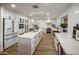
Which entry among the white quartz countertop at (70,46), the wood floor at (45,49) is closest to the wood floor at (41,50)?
the wood floor at (45,49)

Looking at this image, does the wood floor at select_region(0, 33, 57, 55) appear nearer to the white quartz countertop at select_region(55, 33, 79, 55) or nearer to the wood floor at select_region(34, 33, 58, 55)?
the wood floor at select_region(34, 33, 58, 55)

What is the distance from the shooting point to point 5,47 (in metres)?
2.06

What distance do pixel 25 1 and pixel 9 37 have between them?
906 millimetres

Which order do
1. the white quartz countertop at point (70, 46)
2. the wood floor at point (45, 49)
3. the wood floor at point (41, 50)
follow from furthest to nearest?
the wood floor at point (45, 49), the wood floor at point (41, 50), the white quartz countertop at point (70, 46)

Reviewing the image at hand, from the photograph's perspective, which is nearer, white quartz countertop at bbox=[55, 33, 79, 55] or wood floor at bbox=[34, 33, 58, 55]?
white quartz countertop at bbox=[55, 33, 79, 55]

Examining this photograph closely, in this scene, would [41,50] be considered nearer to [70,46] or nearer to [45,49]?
[45,49]

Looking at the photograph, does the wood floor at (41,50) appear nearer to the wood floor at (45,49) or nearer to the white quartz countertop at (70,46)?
the wood floor at (45,49)

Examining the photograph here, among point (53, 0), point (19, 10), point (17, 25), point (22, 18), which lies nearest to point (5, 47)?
point (17, 25)

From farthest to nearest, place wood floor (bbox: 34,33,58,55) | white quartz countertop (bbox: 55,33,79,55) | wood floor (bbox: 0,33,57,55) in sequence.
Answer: wood floor (bbox: 34,33,58,55) < wood floor (bbox: 0,33,57,55) < white quartz countertop (bbox: 55,33,79,55)

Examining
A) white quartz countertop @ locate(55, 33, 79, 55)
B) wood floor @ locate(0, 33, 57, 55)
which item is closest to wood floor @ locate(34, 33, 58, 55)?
wood floor @ locate(0, 33, 57, 55)

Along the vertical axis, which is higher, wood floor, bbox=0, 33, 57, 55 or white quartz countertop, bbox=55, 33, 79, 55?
white quartz countertop, bbox=55, 33, 79, 55

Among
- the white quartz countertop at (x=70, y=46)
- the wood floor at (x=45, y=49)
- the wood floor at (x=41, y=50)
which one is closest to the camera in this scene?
the white quartz countertop at (x=70, y=46)
